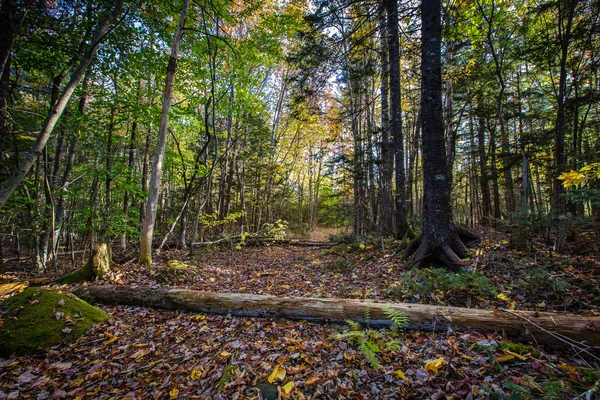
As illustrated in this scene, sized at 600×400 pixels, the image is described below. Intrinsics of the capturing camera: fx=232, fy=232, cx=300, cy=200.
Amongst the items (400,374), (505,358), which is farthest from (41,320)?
(505,358)

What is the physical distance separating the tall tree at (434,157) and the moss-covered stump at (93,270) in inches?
302

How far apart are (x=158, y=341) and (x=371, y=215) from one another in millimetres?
11146

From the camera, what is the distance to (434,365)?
2.53m

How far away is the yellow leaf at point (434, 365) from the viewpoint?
8.23ft

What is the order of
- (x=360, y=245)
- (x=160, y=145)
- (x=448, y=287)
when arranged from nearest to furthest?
(x=448, y=287) < (x=160, y=145) < (x=360, y=245)

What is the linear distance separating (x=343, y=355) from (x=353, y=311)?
789mm

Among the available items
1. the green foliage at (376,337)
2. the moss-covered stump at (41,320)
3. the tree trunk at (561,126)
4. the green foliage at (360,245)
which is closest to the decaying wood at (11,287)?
the moss-covered stump at (41,320)

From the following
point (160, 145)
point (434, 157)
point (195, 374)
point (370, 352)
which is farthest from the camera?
point (160, 145)

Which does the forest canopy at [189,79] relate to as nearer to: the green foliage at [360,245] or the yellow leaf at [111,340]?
the green foliage at [360,245]

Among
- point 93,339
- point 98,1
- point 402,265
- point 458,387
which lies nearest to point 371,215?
point 402,265

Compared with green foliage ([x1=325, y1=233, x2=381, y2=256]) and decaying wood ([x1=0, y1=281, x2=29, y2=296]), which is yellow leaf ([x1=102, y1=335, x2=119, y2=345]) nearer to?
decaying wood ([x1=0, y1=281, x2=29, y2=296])

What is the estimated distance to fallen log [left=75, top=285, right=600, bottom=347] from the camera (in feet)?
9.01

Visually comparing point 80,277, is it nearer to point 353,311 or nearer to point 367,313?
point 353,311

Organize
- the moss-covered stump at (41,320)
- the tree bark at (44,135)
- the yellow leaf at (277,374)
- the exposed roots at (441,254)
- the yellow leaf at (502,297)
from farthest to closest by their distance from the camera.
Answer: the exposed roots at (441,254), the tree bark at (44,135), the yellow leaf at (502,297), the moss-covered stump at (41,320), the yellow leaf at (277,374)
